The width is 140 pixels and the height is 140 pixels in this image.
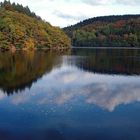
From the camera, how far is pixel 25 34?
126 m

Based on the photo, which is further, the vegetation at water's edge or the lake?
the vegetation at water's edge

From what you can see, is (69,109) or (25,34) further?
(25,34)

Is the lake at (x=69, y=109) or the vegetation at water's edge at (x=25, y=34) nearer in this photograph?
the lake at (x=69, y=109)

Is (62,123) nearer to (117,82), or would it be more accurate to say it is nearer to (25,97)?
(25,97)

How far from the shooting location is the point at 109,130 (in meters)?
18.8

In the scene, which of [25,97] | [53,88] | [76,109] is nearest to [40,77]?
[53,88]

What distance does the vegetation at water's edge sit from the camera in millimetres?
114625

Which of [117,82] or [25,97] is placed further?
[117,82]

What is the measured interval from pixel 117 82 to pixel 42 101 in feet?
41.7

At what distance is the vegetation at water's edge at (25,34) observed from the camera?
115 metres

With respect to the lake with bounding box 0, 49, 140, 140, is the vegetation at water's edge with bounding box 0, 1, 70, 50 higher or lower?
higher

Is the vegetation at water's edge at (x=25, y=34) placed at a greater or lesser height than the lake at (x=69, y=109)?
greater

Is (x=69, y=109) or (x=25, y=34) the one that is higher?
(x=25, y=34)

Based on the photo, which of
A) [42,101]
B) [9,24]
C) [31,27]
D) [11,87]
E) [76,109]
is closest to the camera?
[76,109]
